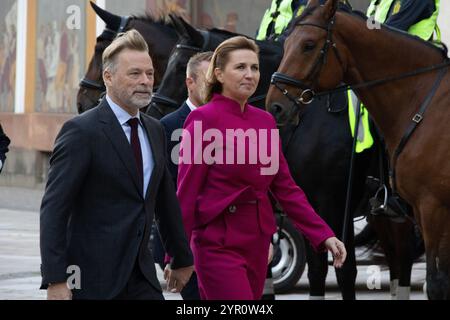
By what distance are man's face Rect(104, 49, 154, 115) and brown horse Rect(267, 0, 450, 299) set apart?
3170 millimetres

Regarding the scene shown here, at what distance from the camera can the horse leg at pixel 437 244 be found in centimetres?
819

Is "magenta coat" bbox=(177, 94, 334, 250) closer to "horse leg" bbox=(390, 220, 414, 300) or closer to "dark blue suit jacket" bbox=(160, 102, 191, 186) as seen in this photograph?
"dark blue suit jacket" bbox=(160, 102, 191, 186)

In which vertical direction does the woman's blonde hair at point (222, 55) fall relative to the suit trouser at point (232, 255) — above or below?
above

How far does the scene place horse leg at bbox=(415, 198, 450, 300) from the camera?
819 cm

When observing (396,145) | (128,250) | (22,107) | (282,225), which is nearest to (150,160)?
(128,250)

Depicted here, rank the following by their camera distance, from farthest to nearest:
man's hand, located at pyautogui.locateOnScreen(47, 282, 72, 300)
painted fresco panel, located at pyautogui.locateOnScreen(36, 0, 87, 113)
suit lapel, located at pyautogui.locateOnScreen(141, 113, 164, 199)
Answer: painted fresco panel, located at pyautogui.locateOnScreen(36, 0, 87, 113)
suit lapel, located at pyautogui.locateOnScreen(141, 113, 164, 199)
man's hand, located at pyautogui.locateOnScreen(47, 282, 72, 300)

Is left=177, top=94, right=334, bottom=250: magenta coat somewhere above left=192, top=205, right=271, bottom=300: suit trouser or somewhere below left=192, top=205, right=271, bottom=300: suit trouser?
above

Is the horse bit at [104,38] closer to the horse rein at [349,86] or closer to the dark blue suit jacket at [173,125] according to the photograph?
the horse rein at [349,86]

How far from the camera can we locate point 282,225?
435 inches

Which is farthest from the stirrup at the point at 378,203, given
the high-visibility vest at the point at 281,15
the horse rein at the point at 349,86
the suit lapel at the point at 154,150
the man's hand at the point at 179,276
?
the suit lapel at the point at 154,150

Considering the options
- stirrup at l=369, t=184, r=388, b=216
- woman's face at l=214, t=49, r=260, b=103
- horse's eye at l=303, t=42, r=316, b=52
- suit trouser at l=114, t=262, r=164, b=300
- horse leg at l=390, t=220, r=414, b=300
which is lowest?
horse leg at l=390, t=220, r=414, b=300

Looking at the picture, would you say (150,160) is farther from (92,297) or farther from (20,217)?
(20,217)

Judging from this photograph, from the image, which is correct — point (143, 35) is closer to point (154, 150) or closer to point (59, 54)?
point (154, 150)

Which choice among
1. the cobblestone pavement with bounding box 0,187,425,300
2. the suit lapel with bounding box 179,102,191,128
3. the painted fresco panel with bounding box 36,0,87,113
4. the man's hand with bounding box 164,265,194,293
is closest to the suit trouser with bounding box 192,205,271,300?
the man's hand with bounding box 164,265,194,293
